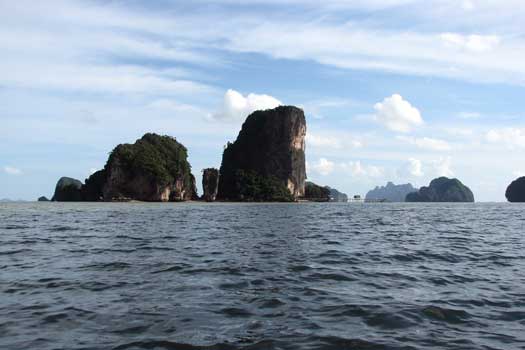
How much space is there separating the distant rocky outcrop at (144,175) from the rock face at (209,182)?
7236 millimetres

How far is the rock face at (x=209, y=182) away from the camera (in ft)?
593

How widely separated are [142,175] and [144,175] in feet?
2.55

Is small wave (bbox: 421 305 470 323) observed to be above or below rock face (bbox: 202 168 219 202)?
below

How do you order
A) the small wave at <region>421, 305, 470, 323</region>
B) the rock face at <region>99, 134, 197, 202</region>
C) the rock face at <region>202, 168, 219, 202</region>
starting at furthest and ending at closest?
the rock face at <region>202, 168, 219, 202</region>, the rock face at <region>99, 134, 197, 202</region>, the small wave at <region>421, 305, 470, 323</region>

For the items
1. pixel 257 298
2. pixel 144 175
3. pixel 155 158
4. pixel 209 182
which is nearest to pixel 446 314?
pixel 257 298

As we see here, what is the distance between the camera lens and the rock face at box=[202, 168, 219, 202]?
18080cm

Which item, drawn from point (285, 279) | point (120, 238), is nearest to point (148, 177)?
point (120, 238)

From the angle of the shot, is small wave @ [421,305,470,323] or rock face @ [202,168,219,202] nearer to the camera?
small wave @ [421,305,470,323]

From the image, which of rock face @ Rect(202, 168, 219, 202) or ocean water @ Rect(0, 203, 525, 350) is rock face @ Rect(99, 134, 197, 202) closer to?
rock face @ Rect(202, 168, 219, 202)

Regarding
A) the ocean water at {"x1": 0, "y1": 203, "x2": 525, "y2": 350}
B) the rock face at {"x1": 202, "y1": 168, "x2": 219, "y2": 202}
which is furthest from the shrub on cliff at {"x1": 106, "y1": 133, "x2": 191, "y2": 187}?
the ocean water at {"x1": 0, "y1": 203, "x2": 525, "y2": 350}

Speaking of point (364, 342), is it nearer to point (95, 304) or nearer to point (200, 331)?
point (200, 331)

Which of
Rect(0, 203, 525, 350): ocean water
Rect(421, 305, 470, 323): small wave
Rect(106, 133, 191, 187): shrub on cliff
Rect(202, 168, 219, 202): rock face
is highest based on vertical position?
Rect(106, 133, 191, 187): shrub on cliff

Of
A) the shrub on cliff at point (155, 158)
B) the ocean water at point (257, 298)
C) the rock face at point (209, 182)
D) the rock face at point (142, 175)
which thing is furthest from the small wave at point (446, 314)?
the rock face at point (209, 182)

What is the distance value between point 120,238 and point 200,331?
60.8 ft
